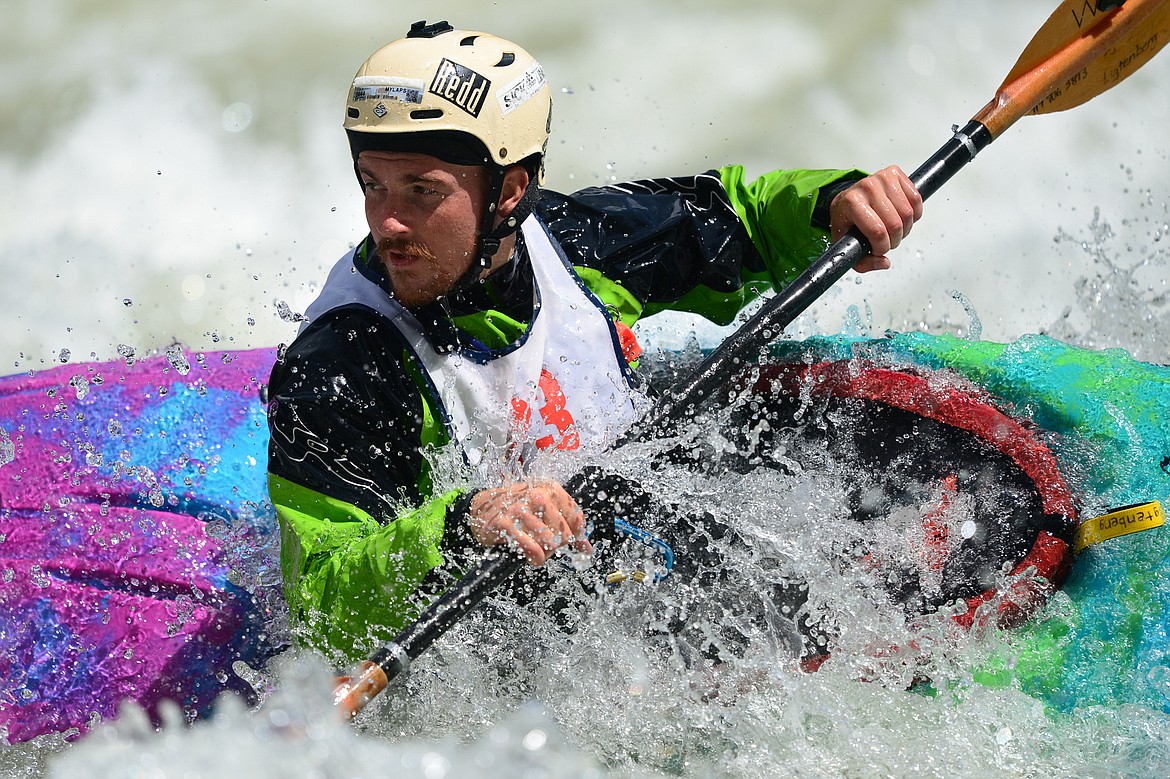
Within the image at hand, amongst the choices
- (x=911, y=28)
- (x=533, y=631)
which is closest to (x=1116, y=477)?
(x=533, y=631)

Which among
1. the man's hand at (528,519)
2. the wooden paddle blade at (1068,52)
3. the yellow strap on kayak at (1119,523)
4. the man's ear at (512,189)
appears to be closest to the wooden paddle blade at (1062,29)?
the wooden paddle blade at (1068,52)

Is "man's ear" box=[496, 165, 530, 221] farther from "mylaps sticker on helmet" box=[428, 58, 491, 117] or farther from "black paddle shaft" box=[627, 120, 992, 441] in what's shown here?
"black paddle shaft" box=[627, 120, 992, 441]

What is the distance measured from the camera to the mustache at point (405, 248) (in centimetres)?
205

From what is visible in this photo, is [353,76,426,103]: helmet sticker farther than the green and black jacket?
Yes

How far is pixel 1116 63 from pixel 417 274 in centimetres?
171

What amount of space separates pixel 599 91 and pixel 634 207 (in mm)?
2700

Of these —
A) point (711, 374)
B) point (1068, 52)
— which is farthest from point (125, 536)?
point (1068, 52)

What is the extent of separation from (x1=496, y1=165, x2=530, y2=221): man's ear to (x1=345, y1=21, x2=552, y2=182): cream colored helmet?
0.02 metres

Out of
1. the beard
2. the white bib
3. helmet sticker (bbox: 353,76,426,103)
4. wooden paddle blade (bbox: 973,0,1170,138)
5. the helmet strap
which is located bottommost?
the white bib

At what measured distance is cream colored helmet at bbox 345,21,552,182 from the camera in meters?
2.00

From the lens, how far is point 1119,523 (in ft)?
6.79

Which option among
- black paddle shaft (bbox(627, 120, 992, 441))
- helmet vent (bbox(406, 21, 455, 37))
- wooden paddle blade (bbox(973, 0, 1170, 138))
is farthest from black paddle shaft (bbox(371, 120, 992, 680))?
helmet vent (bbox(406, 21, 455, 37))

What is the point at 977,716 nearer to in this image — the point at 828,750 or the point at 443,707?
the point at 828,750

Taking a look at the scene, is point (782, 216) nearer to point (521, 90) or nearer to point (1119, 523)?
point (521, 90)
